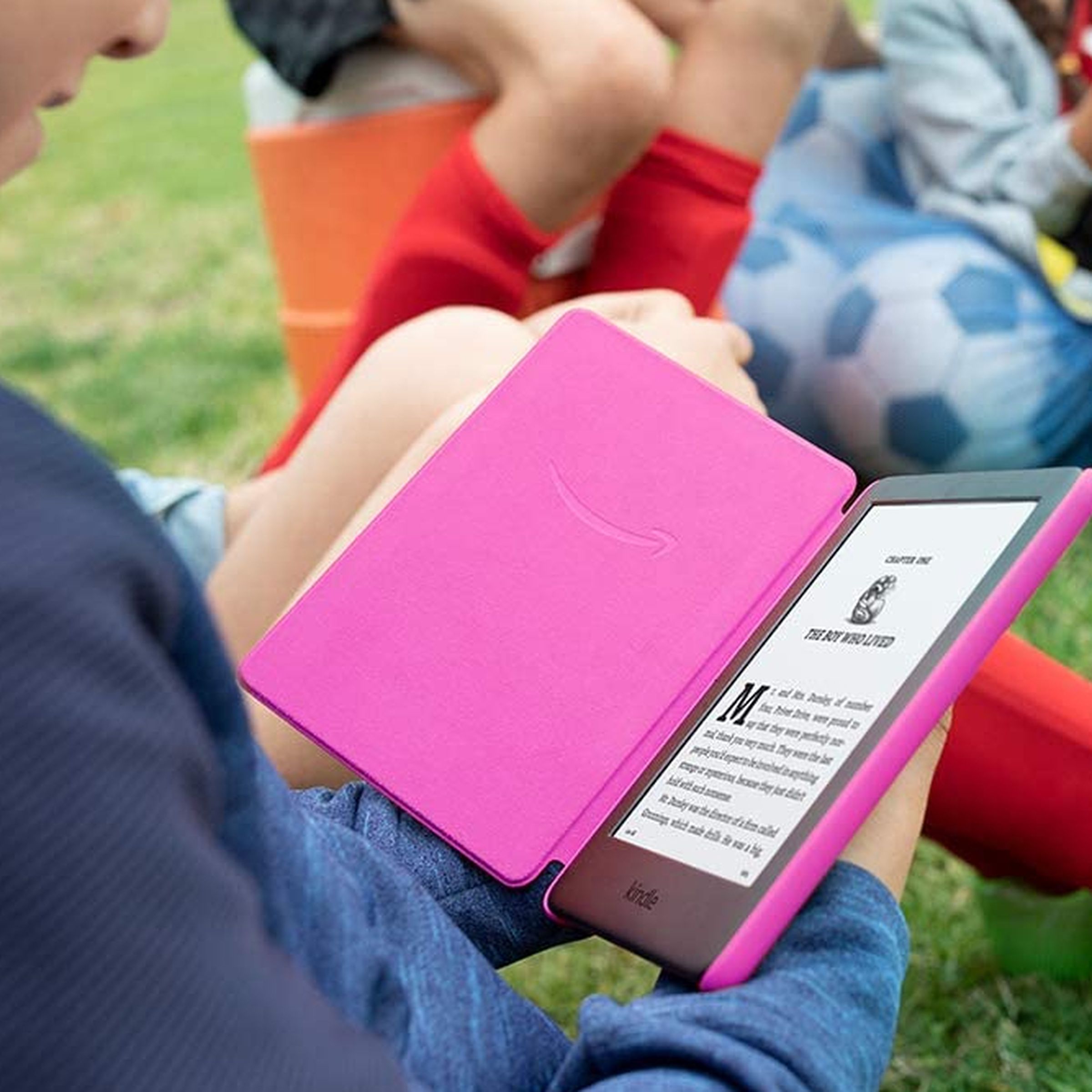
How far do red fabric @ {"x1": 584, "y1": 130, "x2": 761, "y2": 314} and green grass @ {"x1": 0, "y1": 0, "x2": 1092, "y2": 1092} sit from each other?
1.19ft

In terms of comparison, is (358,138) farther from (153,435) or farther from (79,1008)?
(79,1008)

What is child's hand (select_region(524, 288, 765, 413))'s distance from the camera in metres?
0.87

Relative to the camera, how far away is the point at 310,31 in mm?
1350

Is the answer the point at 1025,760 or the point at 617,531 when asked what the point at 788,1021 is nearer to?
the point at 617,531

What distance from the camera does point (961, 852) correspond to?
900mm

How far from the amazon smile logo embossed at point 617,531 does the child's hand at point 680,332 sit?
0.13m

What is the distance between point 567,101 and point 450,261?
0.48 feet

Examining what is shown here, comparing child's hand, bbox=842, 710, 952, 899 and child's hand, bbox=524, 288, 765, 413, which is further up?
child's hand, bbox=842, 710, 952, 899

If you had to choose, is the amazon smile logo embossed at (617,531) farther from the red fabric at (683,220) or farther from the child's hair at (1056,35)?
the child's hair at (1056,35)

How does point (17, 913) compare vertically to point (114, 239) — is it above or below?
above

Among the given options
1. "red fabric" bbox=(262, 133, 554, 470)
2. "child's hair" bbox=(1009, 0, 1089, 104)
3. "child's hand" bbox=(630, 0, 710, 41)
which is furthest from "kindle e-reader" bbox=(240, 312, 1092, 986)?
"child's hair" bbox=(1009, 0, 1089, 104)

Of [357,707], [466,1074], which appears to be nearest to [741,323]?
[357,707]

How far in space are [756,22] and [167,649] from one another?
985 mm

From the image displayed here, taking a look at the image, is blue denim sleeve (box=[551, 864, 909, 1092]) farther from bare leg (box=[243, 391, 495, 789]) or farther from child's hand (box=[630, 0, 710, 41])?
child's hand (box=[630, 0, 710, 41])
